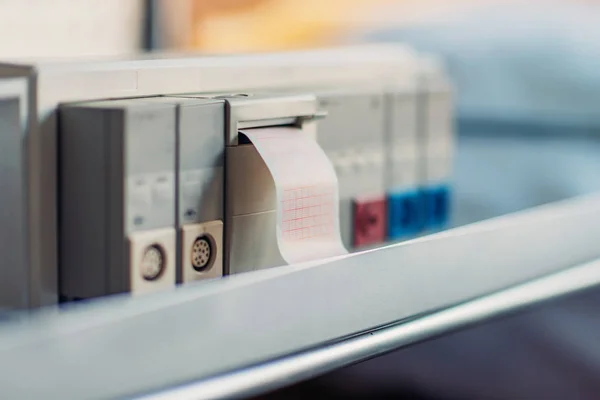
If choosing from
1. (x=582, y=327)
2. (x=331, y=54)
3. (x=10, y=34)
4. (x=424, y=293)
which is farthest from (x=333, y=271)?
(x=582, y=327)

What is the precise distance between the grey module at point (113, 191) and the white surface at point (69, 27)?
44 cm

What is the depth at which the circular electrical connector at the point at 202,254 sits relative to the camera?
584 millimetres

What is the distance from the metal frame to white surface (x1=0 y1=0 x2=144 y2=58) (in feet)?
1.79

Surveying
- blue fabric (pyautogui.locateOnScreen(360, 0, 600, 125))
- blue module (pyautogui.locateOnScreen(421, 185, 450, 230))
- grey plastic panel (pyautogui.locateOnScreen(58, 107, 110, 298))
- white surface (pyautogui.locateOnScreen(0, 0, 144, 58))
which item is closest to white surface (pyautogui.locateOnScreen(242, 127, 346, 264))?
grey plastic panel (pyautogui.locateOnScreen(58, 107, 110, 298))

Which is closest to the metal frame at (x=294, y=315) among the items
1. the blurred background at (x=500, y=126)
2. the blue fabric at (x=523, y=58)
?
the blurred background at (x=500, y=126)

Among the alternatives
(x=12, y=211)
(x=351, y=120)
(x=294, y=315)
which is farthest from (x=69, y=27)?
(x=294, y=315)

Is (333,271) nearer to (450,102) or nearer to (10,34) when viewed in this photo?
(450,102)

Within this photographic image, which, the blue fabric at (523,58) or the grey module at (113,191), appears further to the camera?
the blue fabric at (523,58)

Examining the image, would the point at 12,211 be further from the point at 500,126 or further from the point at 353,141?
the point at 500,126

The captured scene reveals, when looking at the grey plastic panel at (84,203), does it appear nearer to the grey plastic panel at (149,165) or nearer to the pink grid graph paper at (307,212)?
the grey plastic panel at (149,165)

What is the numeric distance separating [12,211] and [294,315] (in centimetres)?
18

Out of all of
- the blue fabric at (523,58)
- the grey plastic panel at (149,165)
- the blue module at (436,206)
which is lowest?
the blue module at (436,206)

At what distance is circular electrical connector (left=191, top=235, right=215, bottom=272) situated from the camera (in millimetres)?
584

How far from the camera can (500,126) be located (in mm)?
1289
